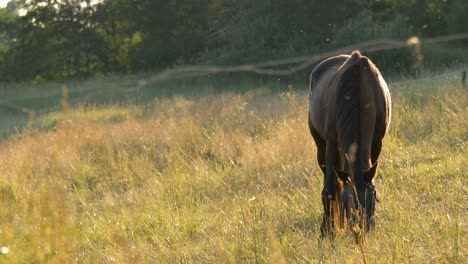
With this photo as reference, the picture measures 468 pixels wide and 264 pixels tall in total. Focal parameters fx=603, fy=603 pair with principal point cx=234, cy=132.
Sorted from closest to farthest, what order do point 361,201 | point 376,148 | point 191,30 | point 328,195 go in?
point 361,201 < point 328,195 < point 376,148 < point 191,30

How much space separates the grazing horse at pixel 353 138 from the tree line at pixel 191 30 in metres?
18.6

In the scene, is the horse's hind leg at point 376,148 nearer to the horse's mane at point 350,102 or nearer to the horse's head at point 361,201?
the horse's mane at point 350,102

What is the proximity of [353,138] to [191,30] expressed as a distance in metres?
28.5

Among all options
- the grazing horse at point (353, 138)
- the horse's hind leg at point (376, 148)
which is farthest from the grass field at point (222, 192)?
the horse's hind leg at point (376, 148)

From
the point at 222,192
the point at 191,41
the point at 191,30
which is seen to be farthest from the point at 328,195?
the point at 191,30

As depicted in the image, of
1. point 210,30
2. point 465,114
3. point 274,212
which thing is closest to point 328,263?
point 274,212

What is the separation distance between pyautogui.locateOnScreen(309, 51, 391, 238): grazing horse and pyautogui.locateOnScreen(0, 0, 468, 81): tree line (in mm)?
18640

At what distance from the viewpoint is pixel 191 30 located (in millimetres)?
31984

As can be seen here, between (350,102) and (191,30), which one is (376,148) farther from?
(191,30)

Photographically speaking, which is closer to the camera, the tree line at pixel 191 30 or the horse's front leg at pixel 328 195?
the horse's front leg at pixel 328 195

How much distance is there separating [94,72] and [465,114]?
3074cm

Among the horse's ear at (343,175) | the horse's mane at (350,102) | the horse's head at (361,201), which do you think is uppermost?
the horse's mane at (350,102)

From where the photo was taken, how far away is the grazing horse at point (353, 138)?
3.75 meters

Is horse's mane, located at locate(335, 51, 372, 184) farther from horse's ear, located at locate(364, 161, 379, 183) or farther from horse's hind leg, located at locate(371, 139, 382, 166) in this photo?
horse's hind leg, located at locate(371, 139, 382, 166)
